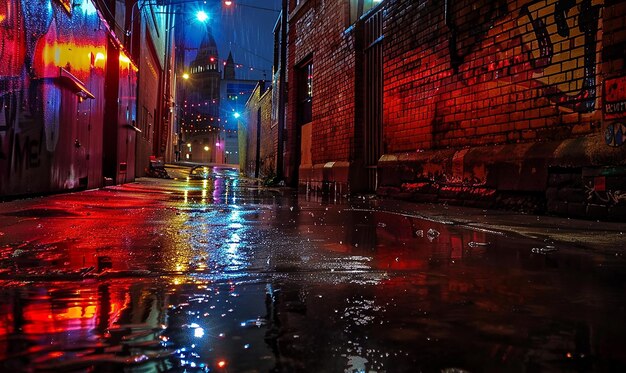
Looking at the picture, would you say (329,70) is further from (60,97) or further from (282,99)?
(60,97)

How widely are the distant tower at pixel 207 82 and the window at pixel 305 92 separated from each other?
213 feet

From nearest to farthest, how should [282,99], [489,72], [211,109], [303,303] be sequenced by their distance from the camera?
[303,303]
[489,72]
[282,99]
[211,109]

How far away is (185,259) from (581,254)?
2.57 meters

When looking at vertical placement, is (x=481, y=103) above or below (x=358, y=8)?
below

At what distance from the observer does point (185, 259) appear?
2688 millimetres

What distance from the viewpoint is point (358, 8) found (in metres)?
11.2

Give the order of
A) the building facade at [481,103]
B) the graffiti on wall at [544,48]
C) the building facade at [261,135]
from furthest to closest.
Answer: the building facade at [261,135] → the graffiti on wall at [544,48] → the building facade at [481,103]

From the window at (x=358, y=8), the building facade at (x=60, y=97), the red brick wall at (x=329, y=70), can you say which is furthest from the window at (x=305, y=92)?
the building facade at (x=60, y=97)

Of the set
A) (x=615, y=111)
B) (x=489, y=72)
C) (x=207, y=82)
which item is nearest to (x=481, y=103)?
(x=489, y=72)

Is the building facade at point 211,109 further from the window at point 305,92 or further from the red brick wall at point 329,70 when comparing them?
the red brick wall at point 329,70

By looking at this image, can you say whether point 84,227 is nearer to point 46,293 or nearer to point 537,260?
point 46,293

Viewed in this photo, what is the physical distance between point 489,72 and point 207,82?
274 ft

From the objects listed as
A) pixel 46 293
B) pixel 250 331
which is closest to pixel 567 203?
pixel 250 331

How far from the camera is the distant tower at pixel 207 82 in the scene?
81312mm
